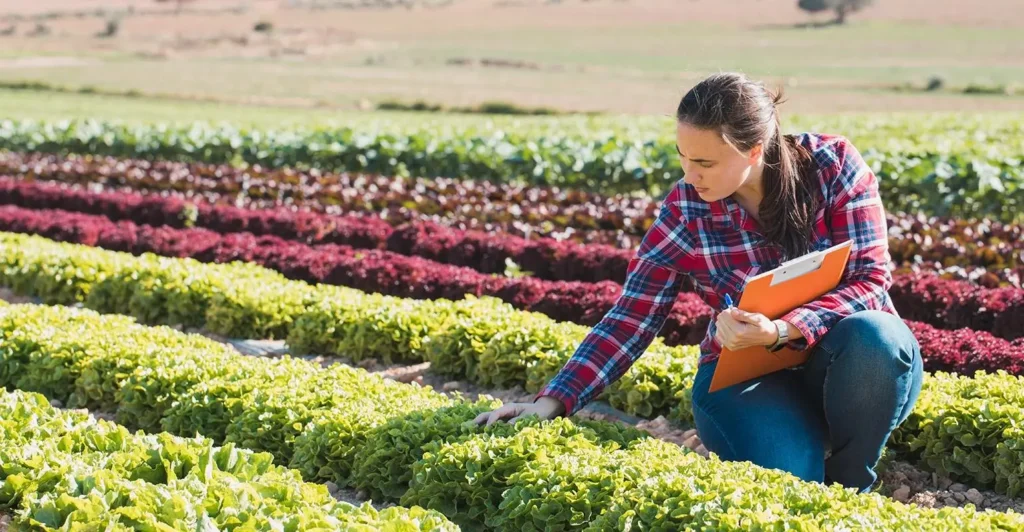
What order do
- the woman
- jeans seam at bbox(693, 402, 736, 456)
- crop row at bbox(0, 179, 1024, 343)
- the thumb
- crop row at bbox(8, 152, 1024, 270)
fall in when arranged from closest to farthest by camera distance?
the thumb
the woman
jeans seam at bbox(693, 402, 736, 456)
crop row at bbox(0, 179, 1024, 343)
crop row at bbox(8, 152, 1024, 270)

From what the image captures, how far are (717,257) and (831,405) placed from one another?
67 centimetres

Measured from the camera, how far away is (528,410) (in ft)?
14.0

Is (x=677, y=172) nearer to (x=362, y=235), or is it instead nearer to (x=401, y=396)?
(x=362, y=235)

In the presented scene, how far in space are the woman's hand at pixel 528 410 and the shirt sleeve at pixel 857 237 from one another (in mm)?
893

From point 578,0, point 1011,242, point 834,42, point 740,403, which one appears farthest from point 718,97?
point 578,0

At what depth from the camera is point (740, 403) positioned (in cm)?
411

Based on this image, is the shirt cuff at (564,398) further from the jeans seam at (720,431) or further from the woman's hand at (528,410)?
the jeans seam at (720,431)

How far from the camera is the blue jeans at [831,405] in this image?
3920mm

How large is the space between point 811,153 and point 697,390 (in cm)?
99

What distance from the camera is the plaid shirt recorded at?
13.4ft

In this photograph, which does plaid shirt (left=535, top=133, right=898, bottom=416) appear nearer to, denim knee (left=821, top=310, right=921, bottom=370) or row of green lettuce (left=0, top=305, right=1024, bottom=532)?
denim knee (left=821, top=310, right=921, bottom=370)

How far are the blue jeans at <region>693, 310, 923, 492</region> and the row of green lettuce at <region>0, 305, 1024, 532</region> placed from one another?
0.95 ft

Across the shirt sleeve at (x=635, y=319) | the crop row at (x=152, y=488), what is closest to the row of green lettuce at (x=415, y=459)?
the crop row at (x=152, y=488)

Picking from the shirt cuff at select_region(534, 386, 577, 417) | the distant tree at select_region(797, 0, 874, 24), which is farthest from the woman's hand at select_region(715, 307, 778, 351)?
the distant tree at select_region(797, 0, 874, 24)
